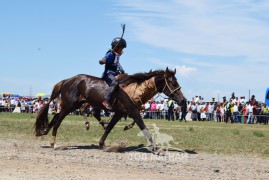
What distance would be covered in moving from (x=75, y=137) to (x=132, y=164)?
7.25 metres

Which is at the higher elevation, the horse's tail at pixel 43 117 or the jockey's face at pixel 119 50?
the jockey's face at pixel 119 50

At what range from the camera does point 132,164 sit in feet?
33.3

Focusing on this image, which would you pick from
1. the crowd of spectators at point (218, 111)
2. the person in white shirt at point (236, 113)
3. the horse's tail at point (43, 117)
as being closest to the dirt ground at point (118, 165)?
the horse's tail at point (43, 117)

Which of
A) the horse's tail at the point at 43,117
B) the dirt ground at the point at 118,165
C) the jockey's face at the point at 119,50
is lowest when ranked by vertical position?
the dirt ground at the point at 118,165

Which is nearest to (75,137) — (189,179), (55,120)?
(55,120)

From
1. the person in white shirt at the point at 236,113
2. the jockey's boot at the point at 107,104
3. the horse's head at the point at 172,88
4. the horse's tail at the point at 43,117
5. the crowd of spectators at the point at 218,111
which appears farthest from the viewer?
the person in white shirt at the point at 236,113

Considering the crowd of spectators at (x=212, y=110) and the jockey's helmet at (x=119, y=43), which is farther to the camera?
the crowd of spectators at (x=212, y=110)

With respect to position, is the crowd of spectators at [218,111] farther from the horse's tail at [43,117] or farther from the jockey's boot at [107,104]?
the jockey's boot at [107,104]

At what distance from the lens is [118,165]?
390 inches

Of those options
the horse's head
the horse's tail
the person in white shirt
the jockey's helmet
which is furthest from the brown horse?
the person in white shirt

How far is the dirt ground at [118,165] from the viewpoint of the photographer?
337 inches

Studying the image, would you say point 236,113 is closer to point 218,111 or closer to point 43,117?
point 218,111

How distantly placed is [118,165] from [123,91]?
3406 mm

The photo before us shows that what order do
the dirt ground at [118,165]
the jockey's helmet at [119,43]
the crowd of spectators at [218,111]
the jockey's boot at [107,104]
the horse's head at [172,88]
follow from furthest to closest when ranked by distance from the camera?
→ the crowd of spectators at [218,111], the horse's head at [172,88], the jockey's helmet at [119,43], the jockey's boot at [107,104], the dirt ground at [118,165]
